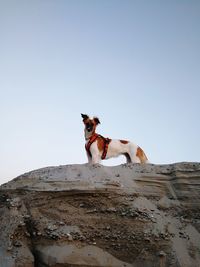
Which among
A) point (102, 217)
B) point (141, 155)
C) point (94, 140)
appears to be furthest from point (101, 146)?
point (102, 217)

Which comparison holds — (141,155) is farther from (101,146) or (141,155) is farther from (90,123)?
(90,123)

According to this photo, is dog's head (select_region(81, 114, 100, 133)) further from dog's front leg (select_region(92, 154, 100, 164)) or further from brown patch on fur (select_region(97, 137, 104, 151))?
dog's front leg (select_region(92, 154, 100, 164))

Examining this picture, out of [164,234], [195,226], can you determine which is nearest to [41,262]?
[164,234]

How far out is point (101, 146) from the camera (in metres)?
13.6

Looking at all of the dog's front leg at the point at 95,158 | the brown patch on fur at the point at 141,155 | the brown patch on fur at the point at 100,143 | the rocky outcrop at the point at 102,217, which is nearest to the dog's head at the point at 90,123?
the brown patch on fur at the point at 100,143

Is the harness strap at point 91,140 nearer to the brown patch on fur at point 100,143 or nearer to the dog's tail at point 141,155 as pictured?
the brown patch on fur at point 100,143

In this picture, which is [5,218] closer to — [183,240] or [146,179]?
[146,179]

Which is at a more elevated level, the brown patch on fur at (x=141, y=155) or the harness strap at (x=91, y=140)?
the harness strap at (x=91, y=140)

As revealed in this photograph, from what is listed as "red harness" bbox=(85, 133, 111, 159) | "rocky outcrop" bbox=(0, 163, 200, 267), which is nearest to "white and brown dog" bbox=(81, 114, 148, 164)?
"red harness" bbox=(85, 133, 111, 159)

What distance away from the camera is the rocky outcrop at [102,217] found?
11.2 m

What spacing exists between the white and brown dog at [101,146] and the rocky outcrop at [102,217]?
1.74 feet

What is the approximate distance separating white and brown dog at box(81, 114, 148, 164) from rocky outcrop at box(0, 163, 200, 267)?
53 cm

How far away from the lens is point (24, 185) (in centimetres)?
1316

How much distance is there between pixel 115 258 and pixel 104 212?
1611mm
